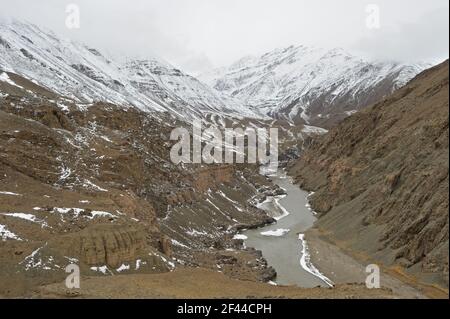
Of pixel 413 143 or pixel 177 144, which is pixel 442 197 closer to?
pixel 413 143

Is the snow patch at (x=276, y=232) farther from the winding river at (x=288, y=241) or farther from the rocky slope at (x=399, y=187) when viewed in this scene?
the rocky slope at (x=399, y=187)

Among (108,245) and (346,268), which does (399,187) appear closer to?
(346,268)

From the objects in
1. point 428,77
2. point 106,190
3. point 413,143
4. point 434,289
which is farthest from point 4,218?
point 428,77

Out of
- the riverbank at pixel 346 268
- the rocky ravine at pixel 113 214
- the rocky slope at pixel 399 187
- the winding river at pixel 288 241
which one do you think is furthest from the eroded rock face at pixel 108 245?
the rocky slope at pixel 399 187

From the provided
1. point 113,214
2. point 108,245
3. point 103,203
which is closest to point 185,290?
point 108,245

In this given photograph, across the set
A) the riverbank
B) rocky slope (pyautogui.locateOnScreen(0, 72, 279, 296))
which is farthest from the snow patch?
the riverbank
